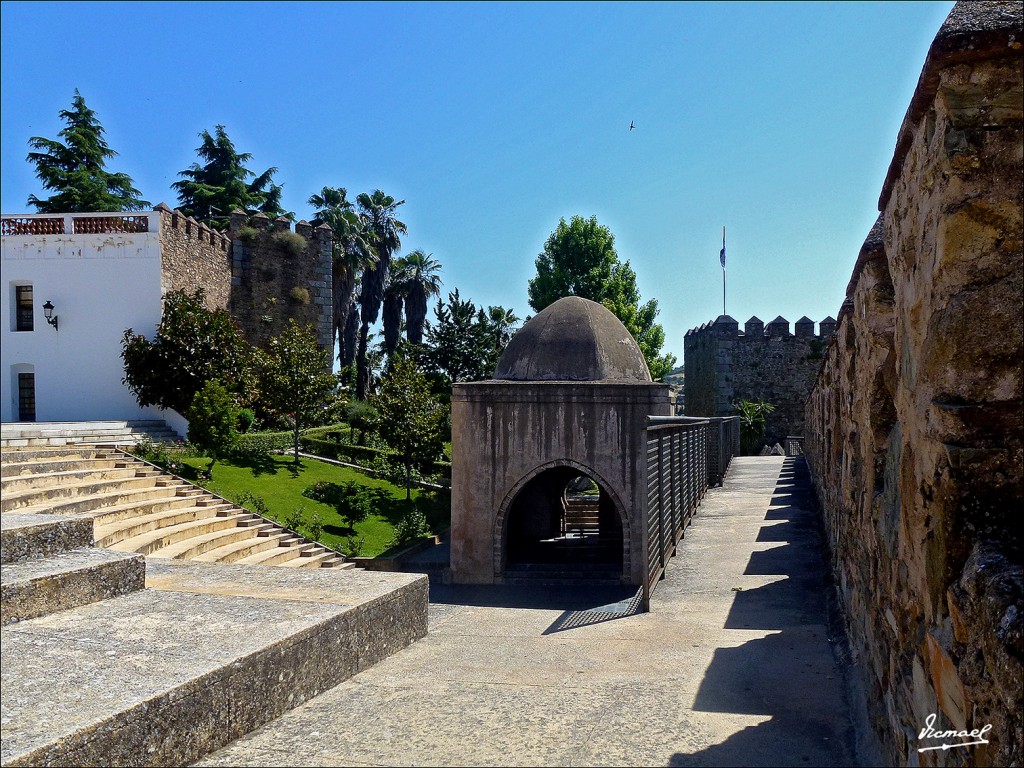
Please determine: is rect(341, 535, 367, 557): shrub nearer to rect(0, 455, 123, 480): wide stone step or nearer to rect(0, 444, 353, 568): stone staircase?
rect(0, 444, 353, 568): stone staircase

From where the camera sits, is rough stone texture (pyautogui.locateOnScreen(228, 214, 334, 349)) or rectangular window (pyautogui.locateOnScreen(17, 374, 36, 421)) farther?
rough stone texture (pyautogui.locateOnScreen(228, 214, 334, 349))

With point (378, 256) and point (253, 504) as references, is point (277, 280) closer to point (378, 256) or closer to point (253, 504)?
point (378, 256)

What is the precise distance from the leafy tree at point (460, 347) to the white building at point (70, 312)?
3294 centimetres

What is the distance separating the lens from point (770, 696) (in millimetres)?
5336

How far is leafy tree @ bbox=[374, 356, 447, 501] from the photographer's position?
943 inches

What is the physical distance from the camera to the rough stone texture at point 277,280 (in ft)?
112

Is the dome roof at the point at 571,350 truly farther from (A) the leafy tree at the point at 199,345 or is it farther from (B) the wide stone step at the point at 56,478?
(B) the wide stone step at the point at 56,478

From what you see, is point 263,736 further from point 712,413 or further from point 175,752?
point 712,413

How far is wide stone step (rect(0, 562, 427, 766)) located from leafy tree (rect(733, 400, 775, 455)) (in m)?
31.8

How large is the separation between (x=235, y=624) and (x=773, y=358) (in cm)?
3424

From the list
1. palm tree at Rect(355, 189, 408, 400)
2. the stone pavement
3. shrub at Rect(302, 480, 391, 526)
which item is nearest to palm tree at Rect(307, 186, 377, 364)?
palm tree at Rect(355, 189, 408, 400)

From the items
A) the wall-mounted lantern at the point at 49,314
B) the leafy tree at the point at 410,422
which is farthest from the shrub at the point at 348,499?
the wall-mounted lantern at the point at 49,314

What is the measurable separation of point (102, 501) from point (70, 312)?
114 inches

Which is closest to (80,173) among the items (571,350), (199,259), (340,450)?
(199,259)
